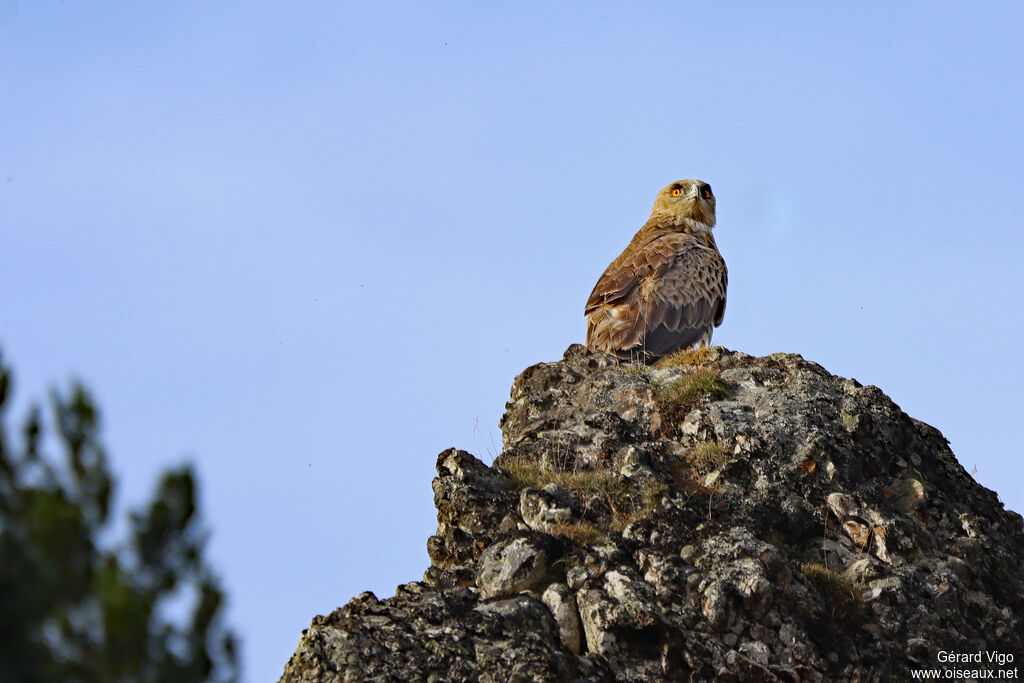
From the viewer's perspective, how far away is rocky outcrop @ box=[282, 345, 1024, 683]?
7.15 meters

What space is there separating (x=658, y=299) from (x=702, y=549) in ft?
18.5

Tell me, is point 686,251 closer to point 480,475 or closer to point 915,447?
point 915,447

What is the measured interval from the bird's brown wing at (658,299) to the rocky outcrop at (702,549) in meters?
2.27

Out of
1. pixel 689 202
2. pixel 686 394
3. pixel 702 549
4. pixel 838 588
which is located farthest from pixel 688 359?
pixel 689 202

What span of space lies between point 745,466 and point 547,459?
1.62 metres

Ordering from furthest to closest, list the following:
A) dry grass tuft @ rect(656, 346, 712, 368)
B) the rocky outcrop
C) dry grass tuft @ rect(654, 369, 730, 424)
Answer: dry grass tuft @ rect(656, 346, 712, 368) → dry grass tuft @ rect(654, 369, 730, 424) → the rocky outcrop

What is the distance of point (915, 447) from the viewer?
9.80 meters

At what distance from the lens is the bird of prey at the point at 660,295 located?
42.6 ft

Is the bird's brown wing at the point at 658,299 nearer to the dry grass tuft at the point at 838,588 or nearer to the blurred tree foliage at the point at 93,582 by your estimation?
the dry grass tuft at the point at 838,588

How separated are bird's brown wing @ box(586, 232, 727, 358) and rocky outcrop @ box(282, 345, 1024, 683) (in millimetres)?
2274

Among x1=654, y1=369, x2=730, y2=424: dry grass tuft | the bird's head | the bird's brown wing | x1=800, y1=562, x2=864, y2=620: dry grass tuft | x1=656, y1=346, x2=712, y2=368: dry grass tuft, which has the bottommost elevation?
x1=800, y1=562, x2=864, y2=620: dry grass tuft

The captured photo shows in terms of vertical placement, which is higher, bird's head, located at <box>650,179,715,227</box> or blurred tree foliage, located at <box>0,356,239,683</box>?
bird's head, located at <box>650,179,715,227</box>

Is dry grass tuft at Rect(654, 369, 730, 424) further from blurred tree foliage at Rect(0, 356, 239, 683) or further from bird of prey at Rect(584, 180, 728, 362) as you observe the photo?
blurred tree foliage at Rect(0, 356, 239, 683)

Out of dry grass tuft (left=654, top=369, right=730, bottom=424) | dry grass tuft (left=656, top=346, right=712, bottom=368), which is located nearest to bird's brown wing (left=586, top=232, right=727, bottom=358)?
dry grass tuft (left=656, top=346, right=712, bottom=368)
